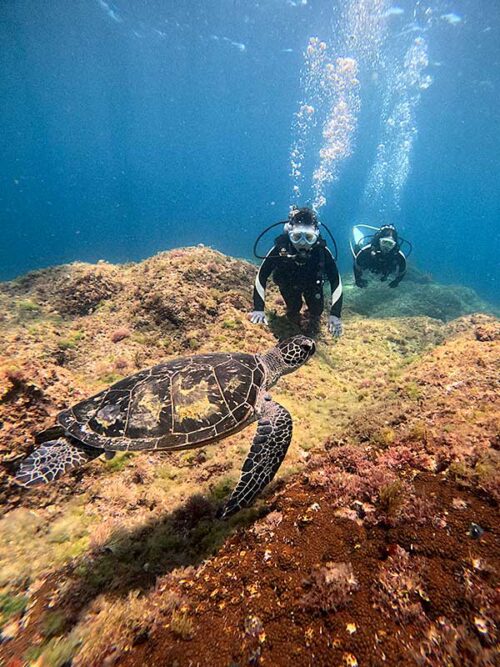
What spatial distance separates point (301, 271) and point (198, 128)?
10017 centimetres

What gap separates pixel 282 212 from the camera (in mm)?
138125

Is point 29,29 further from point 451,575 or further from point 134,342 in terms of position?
point 451,575

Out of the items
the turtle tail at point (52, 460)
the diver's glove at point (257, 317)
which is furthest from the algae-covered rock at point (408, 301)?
the turtle tail at point (52, 460)

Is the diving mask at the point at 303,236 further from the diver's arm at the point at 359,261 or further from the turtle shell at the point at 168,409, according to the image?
the diver's arm at the point at 359,261

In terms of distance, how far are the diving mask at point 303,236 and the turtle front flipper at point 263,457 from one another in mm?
5314

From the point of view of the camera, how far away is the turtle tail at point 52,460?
3049mm

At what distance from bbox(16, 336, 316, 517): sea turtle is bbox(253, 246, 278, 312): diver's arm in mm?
3921

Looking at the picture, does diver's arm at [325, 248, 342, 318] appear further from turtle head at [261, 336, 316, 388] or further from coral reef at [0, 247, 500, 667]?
turtle head at [261, 336, 316, 388]

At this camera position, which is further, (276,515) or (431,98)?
(431,98)

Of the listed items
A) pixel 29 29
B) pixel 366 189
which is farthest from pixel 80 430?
pixel 366 189

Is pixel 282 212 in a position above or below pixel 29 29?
above

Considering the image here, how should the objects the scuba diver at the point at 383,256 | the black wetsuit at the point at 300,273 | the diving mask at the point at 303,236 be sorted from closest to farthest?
the diving mask at the point at 303,236
the black wetsuit at the point at 300,273
the scuba diver at the point at 383,256

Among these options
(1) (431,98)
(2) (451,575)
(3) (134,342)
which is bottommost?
(2) (451,575)

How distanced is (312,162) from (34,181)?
428 feet
